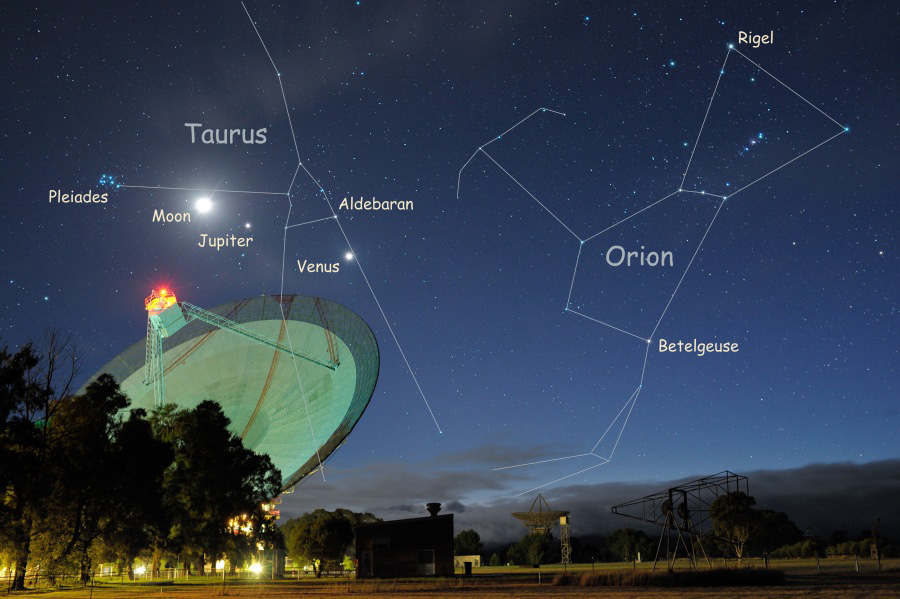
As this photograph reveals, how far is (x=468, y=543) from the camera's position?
161875mm

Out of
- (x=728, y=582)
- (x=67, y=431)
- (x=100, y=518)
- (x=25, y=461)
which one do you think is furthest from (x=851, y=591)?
Answer: (x=100, y=518)

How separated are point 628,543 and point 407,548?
98.5 m

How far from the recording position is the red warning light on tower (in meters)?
56.9

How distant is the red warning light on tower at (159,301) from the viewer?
56.9 m

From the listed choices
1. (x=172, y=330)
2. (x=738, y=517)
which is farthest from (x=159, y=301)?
(x=738, y=517)

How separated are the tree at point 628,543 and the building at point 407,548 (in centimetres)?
9149

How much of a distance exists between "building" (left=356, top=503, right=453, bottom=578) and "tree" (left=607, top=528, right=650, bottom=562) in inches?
3602

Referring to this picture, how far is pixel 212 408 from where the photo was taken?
51.3 metres

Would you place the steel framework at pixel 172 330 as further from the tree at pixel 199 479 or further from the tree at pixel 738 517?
the tree at pixel 738 517

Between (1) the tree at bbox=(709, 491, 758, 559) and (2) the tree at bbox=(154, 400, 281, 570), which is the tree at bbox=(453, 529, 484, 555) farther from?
(2) the tree at bbox=(154, 400, 281, 570)

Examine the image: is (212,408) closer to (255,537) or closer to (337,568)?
(255,537)

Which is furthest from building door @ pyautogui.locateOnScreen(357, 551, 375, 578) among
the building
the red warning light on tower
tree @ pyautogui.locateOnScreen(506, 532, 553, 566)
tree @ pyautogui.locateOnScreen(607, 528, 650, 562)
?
tree @ pyautogui.locateOnScreen(607, 528, 650, 562)

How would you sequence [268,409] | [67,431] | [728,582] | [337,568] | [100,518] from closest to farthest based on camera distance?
[728,582]
[67,431]
[100,518]
[268,409]
[337,568]

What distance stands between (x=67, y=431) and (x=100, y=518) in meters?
7.71
